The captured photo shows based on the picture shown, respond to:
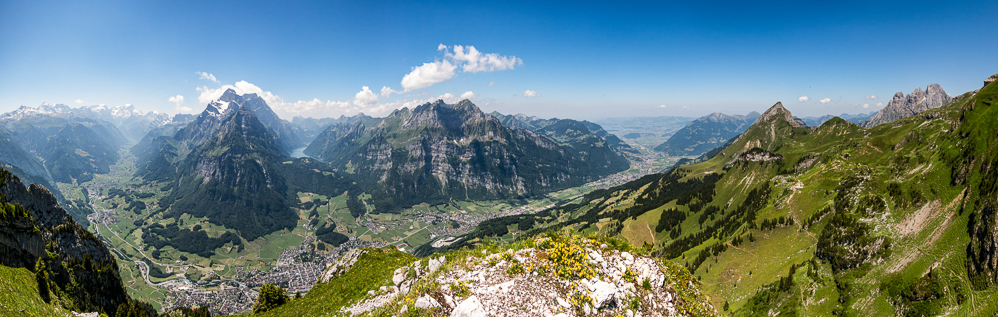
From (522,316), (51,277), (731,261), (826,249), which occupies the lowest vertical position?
(731,261)

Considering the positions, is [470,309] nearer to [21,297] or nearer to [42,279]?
[21,297]

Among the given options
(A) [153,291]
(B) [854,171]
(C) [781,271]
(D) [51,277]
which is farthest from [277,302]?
(A) [153,291]

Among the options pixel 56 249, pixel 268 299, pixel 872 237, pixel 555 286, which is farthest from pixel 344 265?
pixel 872 237

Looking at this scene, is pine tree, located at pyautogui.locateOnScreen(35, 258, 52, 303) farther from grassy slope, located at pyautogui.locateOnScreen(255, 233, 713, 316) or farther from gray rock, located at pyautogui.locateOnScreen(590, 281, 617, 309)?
gray rock, located at pyautogui.locateOnScreen(590, 281, 617, 309)

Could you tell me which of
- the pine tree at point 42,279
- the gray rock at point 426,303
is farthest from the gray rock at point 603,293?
the pine tree at point 42,279

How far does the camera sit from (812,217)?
84.9 metres

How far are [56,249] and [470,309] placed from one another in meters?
45.4

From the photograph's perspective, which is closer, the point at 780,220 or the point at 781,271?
the point at 781,271

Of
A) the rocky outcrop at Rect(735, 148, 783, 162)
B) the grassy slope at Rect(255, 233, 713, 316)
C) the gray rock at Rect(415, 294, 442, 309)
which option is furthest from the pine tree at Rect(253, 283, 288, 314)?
the rocky outcrop at Rect(735, 148, 783, 162)

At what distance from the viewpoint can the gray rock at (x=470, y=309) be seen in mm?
11828

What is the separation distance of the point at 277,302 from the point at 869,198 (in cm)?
12204

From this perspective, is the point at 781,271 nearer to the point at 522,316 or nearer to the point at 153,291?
the point at 522,316

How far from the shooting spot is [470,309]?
11898mm

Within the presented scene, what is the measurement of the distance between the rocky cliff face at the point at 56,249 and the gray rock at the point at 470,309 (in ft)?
103
